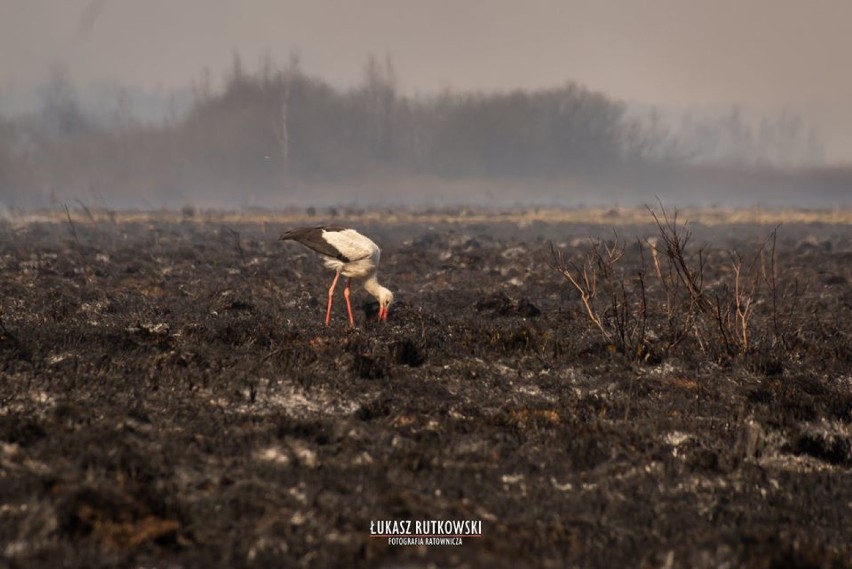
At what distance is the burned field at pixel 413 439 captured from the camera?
4738 millimetres

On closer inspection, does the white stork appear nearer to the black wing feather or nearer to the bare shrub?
the black wing feather

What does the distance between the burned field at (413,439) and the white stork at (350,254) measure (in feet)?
2.15

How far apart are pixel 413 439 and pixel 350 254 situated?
5.85m

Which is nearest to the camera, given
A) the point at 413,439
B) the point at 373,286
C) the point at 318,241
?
the point at 413,439

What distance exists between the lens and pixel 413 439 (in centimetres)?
683

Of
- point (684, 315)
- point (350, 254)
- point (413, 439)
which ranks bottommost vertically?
point (684, 315)

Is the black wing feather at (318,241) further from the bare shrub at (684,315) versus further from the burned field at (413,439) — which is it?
the bare shrub at (684,315)

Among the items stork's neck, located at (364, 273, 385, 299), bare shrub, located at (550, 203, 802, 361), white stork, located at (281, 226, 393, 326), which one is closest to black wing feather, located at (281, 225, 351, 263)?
white stork, located at (281, 226, 393, 326)

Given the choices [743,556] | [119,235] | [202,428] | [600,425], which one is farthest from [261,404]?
[119,235]

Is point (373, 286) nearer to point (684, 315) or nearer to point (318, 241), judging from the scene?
point (318, 241)

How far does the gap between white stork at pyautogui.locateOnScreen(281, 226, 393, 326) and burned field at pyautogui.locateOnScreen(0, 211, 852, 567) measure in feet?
2.15

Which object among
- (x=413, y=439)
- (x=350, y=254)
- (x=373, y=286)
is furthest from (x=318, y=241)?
(x=413, y=439)

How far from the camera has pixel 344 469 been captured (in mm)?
5969

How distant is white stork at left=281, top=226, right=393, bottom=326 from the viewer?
12195 mm
